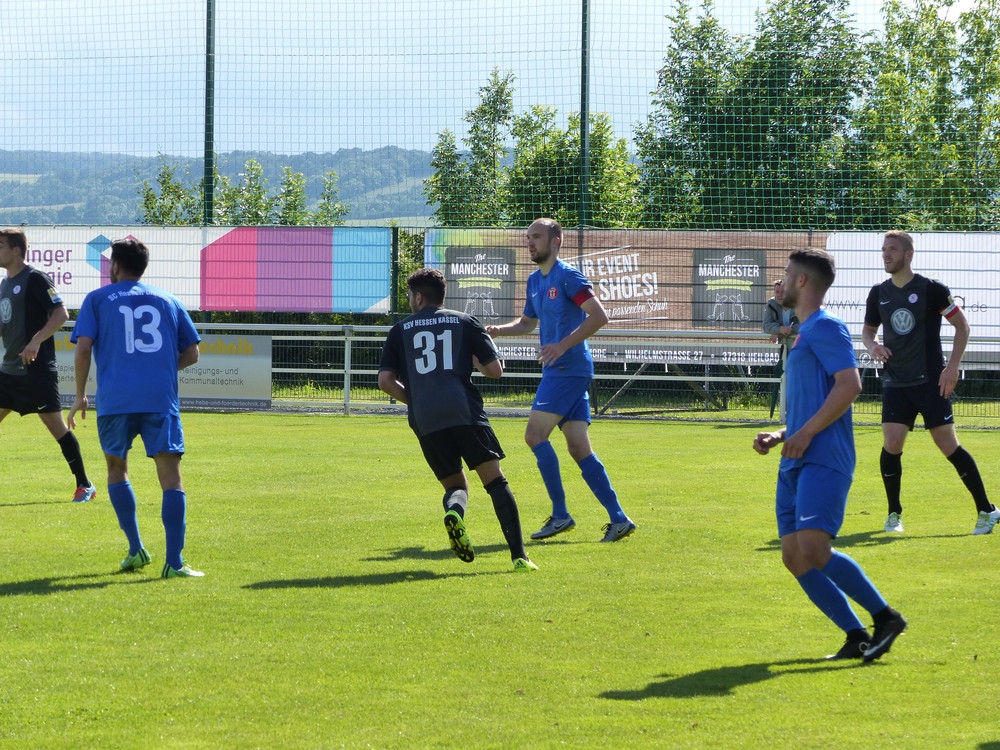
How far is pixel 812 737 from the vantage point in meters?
4.21

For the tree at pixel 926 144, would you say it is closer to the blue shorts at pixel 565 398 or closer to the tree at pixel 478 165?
the tree at pixel 478 165

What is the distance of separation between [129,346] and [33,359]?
2992 mm

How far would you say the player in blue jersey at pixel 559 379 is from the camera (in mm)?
8430

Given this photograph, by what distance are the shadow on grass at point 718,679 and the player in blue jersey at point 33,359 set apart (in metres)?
6.35

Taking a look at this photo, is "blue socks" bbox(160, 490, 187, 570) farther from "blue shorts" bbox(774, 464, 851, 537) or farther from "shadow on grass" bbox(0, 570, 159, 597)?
"blue shorts" bbox(774, 464, 851, 537)

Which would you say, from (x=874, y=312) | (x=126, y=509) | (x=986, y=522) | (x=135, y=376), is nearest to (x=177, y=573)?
(x=126, y=509)

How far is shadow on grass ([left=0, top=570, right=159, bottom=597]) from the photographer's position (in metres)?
6.64

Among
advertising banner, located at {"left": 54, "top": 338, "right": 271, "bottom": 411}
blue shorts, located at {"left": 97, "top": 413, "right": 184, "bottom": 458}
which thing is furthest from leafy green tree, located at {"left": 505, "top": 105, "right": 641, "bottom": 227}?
blue shorts, located at {"left": 97, "top": 413, "right": 184, "bottom": 458}

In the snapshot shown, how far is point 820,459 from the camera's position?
202 inches

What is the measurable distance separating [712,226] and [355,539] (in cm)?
1488

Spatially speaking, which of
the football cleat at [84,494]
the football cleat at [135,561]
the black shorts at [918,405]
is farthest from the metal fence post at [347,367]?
the football cleat at [135,561]

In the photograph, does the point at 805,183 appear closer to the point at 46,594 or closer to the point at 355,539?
the point at 355,539

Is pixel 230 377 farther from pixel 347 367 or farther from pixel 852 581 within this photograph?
pixel 852 581

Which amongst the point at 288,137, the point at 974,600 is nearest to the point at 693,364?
the point at 288,137
